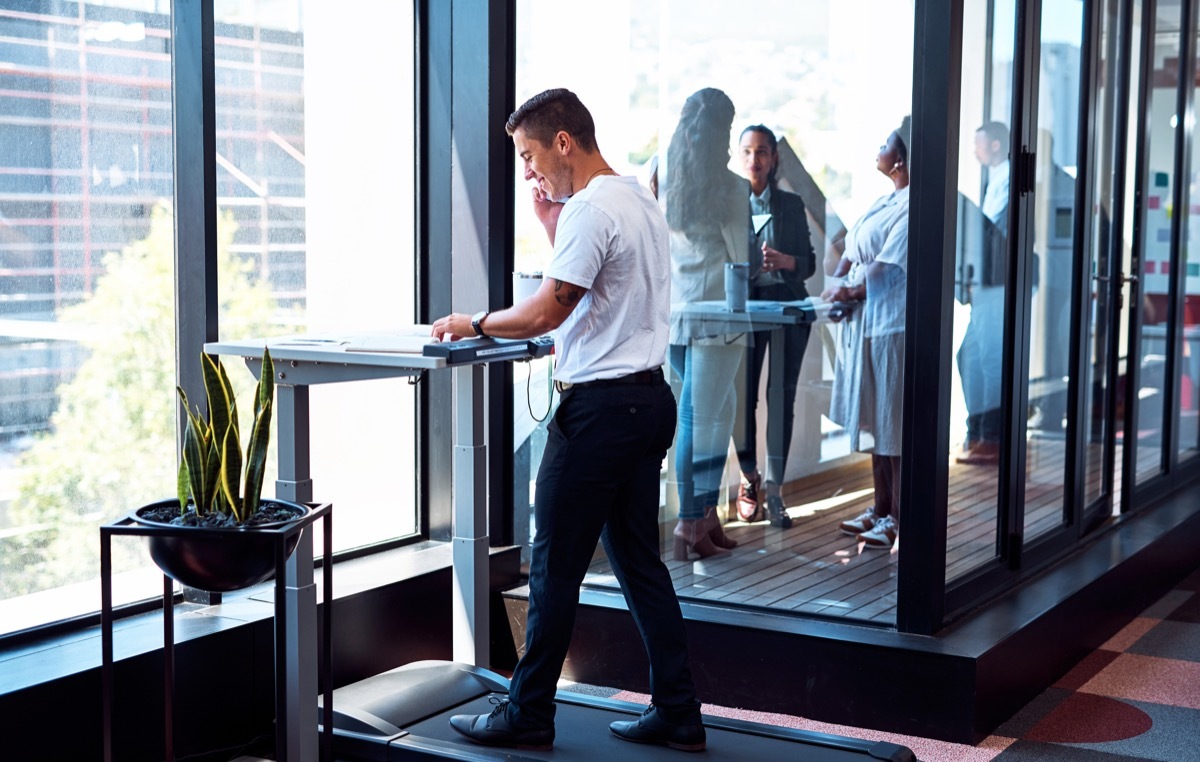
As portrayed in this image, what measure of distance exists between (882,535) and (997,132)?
4.24 feet

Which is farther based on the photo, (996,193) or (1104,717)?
(996,193)

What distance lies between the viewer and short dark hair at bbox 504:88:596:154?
10.3 ft

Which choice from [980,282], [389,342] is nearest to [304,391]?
[389,342]

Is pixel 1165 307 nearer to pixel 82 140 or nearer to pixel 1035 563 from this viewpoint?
pixel 1035 563

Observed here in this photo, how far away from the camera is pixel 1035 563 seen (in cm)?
472

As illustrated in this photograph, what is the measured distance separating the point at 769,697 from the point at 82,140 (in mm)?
2389

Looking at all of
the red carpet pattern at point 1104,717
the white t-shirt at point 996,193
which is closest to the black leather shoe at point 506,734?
the red carpet pattern at point 1104,717

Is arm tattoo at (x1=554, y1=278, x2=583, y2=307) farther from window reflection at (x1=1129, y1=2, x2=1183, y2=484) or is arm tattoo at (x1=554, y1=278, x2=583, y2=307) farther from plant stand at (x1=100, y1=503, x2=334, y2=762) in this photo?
window reflection at (x1=1129, y1=2, x2=1183, y2=484)

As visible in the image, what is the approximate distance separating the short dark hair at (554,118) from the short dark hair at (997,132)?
1.49 m

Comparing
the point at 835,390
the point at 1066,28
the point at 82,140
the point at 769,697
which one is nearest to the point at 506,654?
the point at 769,697

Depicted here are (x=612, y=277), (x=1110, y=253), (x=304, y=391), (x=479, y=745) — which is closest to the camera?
(x=612, y=277)

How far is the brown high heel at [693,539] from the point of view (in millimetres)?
4387

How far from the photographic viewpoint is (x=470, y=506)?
364 centimetres

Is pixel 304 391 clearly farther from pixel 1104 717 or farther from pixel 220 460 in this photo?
pixel 1104 717
